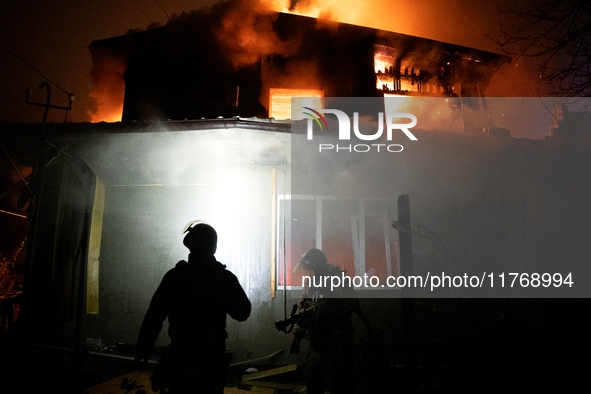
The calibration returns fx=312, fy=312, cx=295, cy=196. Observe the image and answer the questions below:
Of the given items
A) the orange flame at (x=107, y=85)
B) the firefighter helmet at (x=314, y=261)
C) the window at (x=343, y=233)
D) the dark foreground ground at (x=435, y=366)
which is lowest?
the dark foreground ground at (x=435, y=366)

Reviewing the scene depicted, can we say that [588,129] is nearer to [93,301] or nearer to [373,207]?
[373,207]

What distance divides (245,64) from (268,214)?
6464 mm

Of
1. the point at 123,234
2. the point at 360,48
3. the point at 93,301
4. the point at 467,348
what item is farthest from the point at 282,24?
the point at 467,348

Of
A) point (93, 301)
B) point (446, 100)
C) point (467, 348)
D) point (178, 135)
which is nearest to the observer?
point (467, 348)

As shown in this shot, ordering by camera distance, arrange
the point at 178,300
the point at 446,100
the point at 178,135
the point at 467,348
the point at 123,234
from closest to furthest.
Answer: the point at 178,300 < the point at 467,348 < the point at 178,135 < the point at 123,234 < the point at 446,100

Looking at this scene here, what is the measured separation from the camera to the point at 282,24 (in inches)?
440

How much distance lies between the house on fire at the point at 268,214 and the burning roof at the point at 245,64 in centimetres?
427

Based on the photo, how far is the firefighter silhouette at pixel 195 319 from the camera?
9.73 feet

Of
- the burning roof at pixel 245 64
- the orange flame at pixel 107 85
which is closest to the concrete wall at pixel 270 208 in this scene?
the burning roof at pixel 245 64

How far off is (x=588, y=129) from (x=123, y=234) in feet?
46.8

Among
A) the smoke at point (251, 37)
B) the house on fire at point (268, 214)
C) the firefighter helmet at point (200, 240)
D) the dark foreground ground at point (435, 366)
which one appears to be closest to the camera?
the firefighter helmet at point (200, 240)

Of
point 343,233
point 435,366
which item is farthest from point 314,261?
point 435,366

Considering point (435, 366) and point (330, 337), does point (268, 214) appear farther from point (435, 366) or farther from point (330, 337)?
point (435, 366)

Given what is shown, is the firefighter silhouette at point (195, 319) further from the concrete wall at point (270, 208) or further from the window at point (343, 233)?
the window at point (343, 233)
